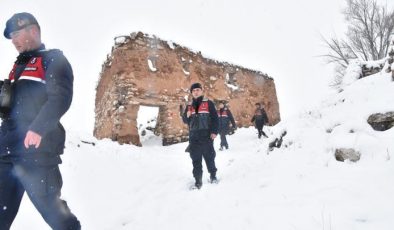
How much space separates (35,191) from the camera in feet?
7.40

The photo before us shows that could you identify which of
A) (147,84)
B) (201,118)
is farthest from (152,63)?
(201,118)

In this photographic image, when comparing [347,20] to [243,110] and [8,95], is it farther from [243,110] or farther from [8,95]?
[8,95]

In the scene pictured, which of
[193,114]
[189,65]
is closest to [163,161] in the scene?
[193,114]

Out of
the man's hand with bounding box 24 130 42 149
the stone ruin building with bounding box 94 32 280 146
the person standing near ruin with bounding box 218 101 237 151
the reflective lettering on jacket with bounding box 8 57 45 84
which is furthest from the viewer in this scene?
the stone ruin building with bounding box 94 32 280 146

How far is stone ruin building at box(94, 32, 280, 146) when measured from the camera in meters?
11.1

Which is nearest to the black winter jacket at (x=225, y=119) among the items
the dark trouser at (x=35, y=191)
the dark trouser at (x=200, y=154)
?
the dark trouser at (x=200, y=154)

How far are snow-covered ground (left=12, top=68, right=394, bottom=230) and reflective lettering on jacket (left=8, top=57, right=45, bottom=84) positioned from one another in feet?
6.24

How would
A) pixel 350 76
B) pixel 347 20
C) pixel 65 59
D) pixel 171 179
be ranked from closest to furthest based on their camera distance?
pixel 65 59 < pixel 171 179 < pixel 350 76 < pixel 347 20

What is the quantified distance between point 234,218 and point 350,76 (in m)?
5.72

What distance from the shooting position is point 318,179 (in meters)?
3.47

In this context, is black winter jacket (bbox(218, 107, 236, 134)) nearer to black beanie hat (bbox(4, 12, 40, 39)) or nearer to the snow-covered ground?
the snow-covered ground

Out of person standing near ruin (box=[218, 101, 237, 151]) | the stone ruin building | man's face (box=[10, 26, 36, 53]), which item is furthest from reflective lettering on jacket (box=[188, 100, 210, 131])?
the stone ruin building

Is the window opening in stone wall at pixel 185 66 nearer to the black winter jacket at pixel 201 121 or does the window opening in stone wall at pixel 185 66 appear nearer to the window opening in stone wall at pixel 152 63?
the window opening in stone wall at pixel 152 63

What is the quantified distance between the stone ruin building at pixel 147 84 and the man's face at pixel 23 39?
8288 millimetres
